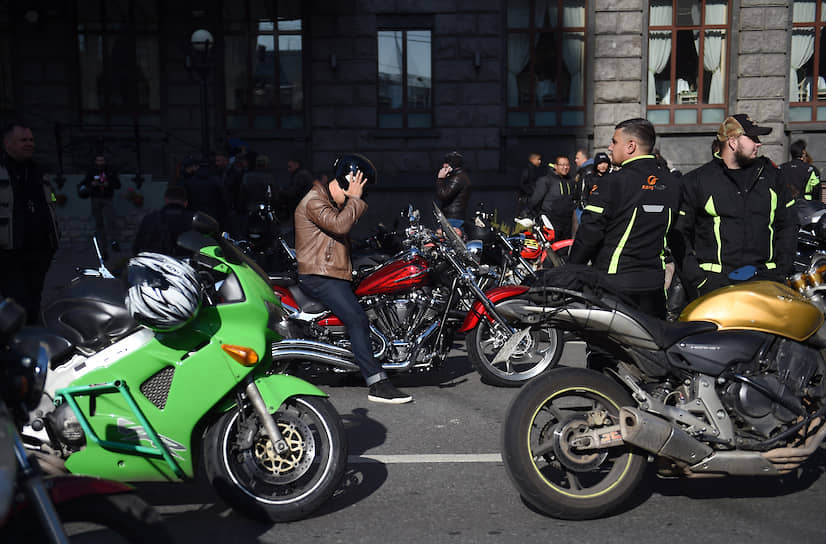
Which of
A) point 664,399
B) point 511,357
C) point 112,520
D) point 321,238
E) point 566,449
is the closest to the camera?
point 112,520

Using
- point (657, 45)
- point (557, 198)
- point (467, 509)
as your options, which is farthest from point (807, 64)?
point (467, 509)

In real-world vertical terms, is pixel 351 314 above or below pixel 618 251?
below

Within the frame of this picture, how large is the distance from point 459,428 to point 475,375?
168 cm

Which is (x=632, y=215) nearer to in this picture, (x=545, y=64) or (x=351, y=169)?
(x=351, y=169)

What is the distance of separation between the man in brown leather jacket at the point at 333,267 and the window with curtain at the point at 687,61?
13.1 meters

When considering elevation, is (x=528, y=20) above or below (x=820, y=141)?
above

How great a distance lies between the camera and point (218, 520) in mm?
3969

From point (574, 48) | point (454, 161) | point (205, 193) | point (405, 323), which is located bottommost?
point (405, 323)

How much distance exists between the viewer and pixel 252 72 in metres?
17.8

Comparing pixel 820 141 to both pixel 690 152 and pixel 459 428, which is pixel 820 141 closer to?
pixel 690 152

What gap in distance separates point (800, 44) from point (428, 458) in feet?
51.9

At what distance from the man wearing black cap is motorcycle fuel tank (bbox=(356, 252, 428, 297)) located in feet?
6.64

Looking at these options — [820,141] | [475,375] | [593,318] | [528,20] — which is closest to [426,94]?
[528,20]

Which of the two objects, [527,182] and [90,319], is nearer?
[90,319]
